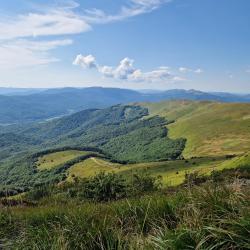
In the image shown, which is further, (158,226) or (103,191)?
(103,191)

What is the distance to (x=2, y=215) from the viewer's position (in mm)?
9891

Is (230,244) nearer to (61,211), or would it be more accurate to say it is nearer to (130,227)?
(130,227)

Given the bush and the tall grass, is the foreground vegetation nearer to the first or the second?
the tall grass

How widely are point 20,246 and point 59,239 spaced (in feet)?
2.63

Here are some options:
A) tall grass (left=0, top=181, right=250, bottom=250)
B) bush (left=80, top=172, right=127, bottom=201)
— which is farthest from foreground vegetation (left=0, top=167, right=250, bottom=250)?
bush (left=80, top=172, right=127, bottom=201)

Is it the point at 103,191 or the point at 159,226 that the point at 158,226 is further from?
the point at 103,191

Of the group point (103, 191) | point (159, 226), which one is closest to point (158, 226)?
point (159, 226)

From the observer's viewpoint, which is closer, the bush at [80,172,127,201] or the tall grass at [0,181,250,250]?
the tall grass at [0,181,250,250]

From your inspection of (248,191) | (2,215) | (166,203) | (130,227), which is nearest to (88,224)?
(130,227)

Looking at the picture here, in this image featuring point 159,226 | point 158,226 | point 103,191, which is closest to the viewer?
point 158,226

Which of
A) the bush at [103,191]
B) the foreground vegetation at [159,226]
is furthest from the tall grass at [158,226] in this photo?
the bush at [103,191]

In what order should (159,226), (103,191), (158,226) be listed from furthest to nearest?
(103,191), (159,226), (158,226)

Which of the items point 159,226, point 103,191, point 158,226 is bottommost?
point 103,191

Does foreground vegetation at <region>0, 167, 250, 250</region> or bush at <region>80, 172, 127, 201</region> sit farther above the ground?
foreground vegetation at <region>0, 167, 250, 250</region>
